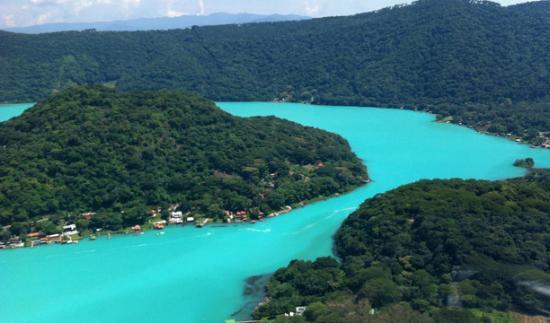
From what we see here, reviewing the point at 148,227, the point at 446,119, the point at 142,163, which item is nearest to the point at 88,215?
the point at 148,227

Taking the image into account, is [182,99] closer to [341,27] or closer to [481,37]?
[481,37]

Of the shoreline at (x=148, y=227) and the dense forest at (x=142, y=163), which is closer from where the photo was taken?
the shoreline at (x=148, y=227)

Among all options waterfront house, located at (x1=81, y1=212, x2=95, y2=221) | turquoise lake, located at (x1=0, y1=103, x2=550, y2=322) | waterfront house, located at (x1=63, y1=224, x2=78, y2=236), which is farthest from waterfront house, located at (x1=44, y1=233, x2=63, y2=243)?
waterfront house, located at (x1=81, y1=212, x2=95, y2=221)

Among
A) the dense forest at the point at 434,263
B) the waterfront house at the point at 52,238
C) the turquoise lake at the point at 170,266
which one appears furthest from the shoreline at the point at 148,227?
the dense forest at the point at 434,263

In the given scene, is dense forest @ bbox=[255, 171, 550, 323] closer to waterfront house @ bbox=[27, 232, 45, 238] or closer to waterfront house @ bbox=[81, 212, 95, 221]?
waterfront house @ bbox=[81, 212, 95, 221]

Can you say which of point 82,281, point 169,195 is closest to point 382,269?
point 82,281

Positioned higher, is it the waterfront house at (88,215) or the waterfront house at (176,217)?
the waterfront house at (88,215)

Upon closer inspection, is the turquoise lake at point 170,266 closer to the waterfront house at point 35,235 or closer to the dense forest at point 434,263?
the waterfront house at point 35,235
